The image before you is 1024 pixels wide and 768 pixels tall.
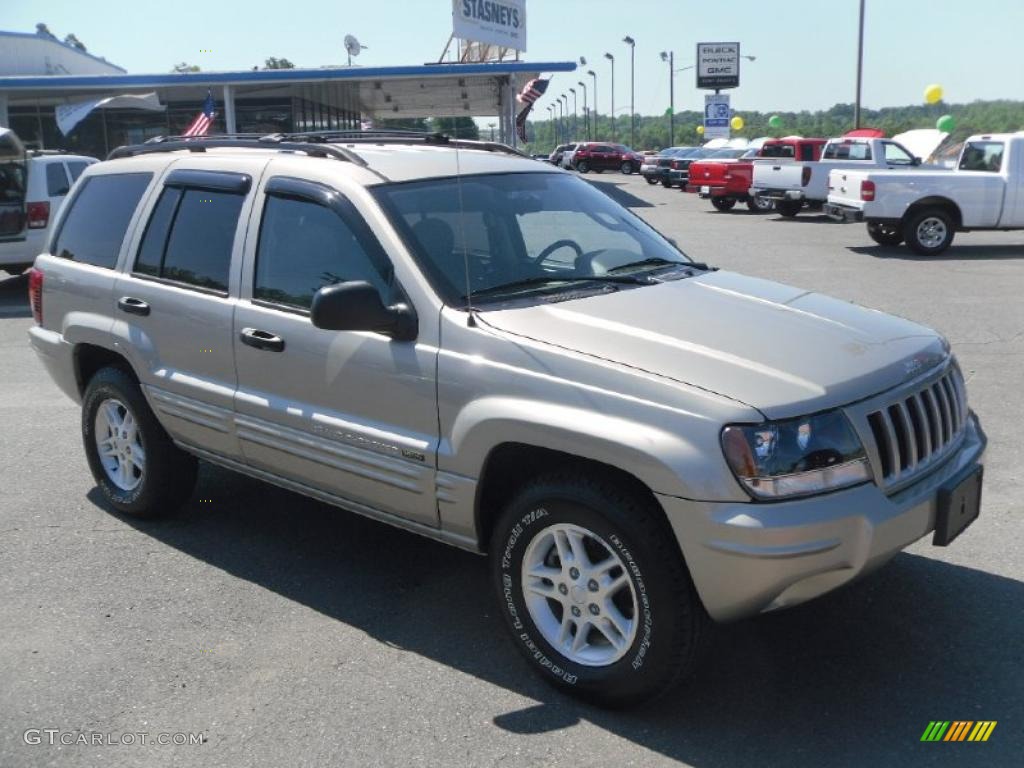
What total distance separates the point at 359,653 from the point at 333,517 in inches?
60.8

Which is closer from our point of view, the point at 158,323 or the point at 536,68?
the point at 158,323

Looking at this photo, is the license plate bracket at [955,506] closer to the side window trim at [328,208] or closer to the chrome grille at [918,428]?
the chrome grille at [918,428]

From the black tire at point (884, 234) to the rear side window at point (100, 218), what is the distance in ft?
47.3

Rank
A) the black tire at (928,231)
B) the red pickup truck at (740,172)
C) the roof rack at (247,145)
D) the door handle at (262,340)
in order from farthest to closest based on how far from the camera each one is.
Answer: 1. the red pickup truck at (740,172)
2. the black tire at (928,231)
3. the roof rack at (247,145)
4. the door handle at (262,340)

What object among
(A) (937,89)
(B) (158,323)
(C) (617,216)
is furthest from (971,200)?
Answer: (A) (937,89)

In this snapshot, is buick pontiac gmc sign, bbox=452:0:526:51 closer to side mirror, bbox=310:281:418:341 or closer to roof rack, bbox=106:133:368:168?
roof rack, bbox=106:133:368:168

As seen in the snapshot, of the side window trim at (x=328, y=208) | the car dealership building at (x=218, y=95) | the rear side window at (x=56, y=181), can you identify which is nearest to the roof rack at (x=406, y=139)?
the side window trim at (x=328, y=208)

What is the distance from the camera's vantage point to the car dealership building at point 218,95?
28469mm

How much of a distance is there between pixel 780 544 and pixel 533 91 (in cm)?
3473

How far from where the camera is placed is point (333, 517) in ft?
17.9

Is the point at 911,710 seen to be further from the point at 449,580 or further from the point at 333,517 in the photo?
the point at 333,517

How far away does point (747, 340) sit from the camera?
3.58 meters

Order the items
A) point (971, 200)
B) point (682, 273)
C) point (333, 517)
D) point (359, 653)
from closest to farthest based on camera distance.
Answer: point (359, 653) < point (682, 273) < point (333, 517) < point (971, 200)

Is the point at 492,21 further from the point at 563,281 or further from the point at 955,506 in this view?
the point at 955,506
